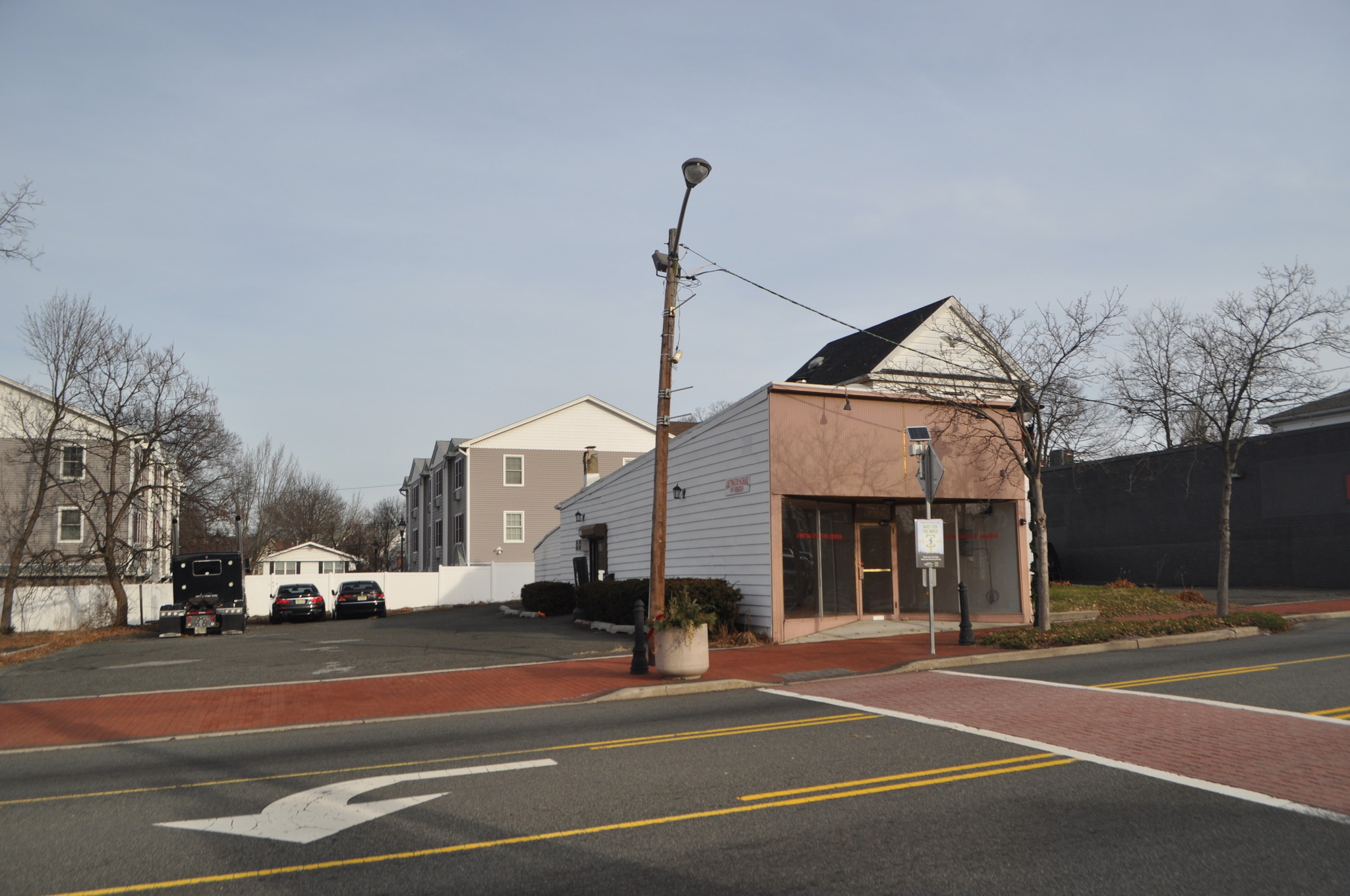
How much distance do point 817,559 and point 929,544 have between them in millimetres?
4122

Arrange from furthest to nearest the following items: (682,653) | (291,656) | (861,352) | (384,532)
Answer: (384,532) → (861,352) → (291,656) → (682,653)

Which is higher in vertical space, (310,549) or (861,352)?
(861,352)

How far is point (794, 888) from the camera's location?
4758 millimetres

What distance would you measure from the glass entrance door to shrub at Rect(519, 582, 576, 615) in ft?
39.1

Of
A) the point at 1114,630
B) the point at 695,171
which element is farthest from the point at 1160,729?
the point at 695,171

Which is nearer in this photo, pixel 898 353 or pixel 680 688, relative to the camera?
pixel 680 688

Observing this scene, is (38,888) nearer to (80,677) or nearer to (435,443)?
(80,677)

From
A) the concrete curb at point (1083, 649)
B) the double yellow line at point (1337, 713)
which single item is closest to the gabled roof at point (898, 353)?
the concrete curb at point (1083, 649)

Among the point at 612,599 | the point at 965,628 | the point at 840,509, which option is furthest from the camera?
the point at 612,599

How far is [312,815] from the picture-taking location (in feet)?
21.1

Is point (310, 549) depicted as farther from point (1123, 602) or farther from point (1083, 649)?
point (1083, 649)

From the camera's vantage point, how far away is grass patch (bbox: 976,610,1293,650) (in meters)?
15.5

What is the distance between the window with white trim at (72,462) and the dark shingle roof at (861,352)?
83.8ft

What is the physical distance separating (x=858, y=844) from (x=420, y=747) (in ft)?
16.6
